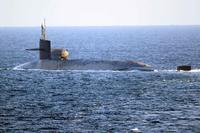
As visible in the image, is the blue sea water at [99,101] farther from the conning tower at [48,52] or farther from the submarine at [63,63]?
the conning tower at [48,52]

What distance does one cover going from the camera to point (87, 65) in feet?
361

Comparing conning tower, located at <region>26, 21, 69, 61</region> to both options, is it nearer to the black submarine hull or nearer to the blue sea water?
the black submarine hull

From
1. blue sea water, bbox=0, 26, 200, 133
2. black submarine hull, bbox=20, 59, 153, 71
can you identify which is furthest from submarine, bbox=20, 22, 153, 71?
blue sea water, bbox=0, 26, 200, 133

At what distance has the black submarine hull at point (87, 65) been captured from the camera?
107 metres

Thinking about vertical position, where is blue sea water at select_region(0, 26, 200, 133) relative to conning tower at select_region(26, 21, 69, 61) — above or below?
below

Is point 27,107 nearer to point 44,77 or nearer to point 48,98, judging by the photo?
point 48,98

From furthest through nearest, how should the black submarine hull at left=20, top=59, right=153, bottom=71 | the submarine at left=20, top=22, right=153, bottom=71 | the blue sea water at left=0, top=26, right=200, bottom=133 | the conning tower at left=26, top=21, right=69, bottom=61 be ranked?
the conning tower at left=26, top=21, right=69, bottom=61 < the submarine at left=20, top=22, right=153, bottom=71 < the black submarine hull at left=20, top=59, right=153, bottom=71 < the blue sea water at left=0, top=26, right=200, bottom=133

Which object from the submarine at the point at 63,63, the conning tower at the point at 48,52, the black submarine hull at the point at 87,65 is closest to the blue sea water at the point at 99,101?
the black submarine hull at the point at 87,65

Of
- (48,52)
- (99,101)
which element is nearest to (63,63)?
(48,52)

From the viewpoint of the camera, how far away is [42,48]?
11244cm

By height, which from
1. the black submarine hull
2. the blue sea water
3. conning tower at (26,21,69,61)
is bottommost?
the blue sea water

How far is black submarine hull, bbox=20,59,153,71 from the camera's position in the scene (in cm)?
10656

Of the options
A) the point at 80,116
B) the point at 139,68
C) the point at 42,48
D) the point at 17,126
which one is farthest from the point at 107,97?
the point at 42,48

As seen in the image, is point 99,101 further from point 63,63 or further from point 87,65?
point 63,63
